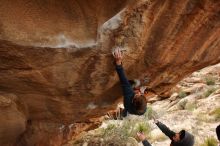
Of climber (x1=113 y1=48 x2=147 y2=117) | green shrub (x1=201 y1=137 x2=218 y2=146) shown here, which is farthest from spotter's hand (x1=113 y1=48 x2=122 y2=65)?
green shrub (x1=201 y1=137 x2=218 y2=146)

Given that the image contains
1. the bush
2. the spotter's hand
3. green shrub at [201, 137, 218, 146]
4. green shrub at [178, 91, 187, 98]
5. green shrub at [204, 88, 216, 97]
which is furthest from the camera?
green shrub at [178, 91, 187, 98]

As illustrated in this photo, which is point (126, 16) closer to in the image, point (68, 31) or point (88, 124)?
point (68, 31)

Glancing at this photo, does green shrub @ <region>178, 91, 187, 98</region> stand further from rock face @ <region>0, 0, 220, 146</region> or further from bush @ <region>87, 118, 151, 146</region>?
rock face @ <region>0, 0, 220, 146</region>

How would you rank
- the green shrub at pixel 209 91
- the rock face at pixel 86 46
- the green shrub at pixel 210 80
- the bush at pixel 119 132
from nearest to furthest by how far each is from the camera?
the rock face at pixel 86 46 < the bush at pixel 119 132 < the green shrub at pixel 209 91 < the green shrub at pixel 210 80

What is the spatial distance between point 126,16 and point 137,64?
1.07 metres

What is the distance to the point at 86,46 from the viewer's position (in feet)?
13.7

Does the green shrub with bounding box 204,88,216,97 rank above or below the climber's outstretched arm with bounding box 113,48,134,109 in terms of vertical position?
above

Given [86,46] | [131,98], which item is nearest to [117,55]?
[86,46]

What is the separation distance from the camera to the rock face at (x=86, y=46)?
3945 mm

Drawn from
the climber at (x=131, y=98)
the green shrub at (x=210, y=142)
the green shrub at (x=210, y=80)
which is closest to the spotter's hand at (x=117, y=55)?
the climber at (x=131, y=98)

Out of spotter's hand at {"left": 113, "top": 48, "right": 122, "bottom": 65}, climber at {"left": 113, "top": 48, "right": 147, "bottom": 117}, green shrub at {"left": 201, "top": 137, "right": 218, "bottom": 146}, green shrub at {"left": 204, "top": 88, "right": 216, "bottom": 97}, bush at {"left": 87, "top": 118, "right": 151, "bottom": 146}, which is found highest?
green shrub at {"left": 204, "top": 88, "right": 216, "bottom": 97}

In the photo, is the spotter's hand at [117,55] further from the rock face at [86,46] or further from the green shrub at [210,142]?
the green shrub at [210,142]

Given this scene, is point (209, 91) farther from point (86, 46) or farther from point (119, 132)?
point (86, 46)

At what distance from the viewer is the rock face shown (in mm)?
3945
